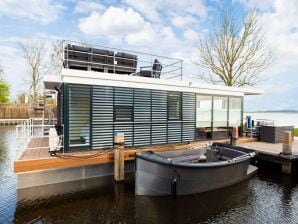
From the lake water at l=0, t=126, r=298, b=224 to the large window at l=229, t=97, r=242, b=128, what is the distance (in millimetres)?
5228

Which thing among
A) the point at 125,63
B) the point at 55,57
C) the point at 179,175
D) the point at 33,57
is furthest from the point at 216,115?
the point at 33,57

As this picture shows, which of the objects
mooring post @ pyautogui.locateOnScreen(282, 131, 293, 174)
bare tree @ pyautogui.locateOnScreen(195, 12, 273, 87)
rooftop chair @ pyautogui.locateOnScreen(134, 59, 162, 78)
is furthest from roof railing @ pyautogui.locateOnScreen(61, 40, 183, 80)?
bare tree @ pyautogui.locateOnScreen(195, 12, 273, 87)

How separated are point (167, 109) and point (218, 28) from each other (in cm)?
1292

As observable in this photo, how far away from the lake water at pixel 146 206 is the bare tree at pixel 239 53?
1270cm

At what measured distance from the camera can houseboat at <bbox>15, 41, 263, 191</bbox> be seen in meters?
7.92

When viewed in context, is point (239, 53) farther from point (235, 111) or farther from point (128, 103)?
point (128, 103)

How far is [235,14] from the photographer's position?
19.5m

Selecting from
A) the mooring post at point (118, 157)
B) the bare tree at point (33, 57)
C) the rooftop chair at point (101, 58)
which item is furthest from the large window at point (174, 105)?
the bare tree at point (33, 57)

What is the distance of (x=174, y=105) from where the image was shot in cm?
1031

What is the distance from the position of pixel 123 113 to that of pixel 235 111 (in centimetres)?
680

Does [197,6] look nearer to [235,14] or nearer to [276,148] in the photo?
[235,14]

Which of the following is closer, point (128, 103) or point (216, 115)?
point (128, 103)

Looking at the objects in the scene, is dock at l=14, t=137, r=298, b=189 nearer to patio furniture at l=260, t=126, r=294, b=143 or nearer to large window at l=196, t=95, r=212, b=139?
large window at l=196, t=95, r=212, b=139

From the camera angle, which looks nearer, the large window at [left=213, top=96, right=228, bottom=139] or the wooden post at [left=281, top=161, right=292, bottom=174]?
the wooden post at [left=281, top=161, right=292, bottom=174]
